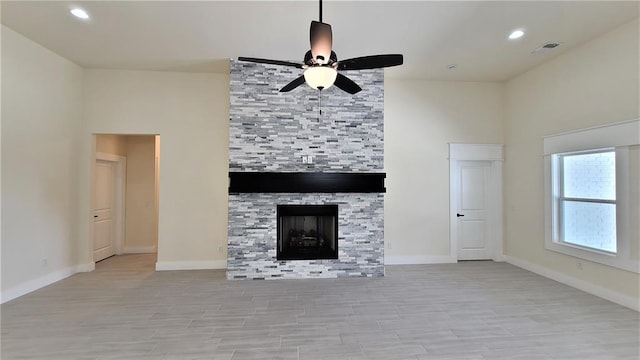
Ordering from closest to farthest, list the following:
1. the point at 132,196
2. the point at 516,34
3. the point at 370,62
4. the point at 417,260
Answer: the point at 370,62
the point at 516,34
the point at 417,260
the point at 132,196

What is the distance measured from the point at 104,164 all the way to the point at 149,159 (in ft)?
2.54

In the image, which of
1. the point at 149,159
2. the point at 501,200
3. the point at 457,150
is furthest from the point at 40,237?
the point at 501,200

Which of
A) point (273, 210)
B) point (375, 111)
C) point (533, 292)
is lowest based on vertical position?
point (533, 292)

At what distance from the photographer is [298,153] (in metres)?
4.46

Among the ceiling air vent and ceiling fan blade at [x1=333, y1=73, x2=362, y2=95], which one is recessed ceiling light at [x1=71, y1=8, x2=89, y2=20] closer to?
ceiling fan blade at [x1=333, y1=73, x2=362, y2=95]

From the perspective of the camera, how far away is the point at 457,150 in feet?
17.5

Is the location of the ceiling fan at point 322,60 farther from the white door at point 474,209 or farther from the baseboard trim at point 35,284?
the baseboard trim at point 35,284

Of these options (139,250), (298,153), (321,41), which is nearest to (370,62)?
(321,41)

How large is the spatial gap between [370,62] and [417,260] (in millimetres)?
3821

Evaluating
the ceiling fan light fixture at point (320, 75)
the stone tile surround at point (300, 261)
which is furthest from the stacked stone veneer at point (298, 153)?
the ceiling fan light fixture at point (320, 75)

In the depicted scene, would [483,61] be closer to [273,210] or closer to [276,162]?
[276,162]

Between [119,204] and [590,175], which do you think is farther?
[119,204]

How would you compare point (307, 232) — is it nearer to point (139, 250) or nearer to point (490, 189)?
point (490, 189)

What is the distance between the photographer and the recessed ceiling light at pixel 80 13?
3.17 metres
